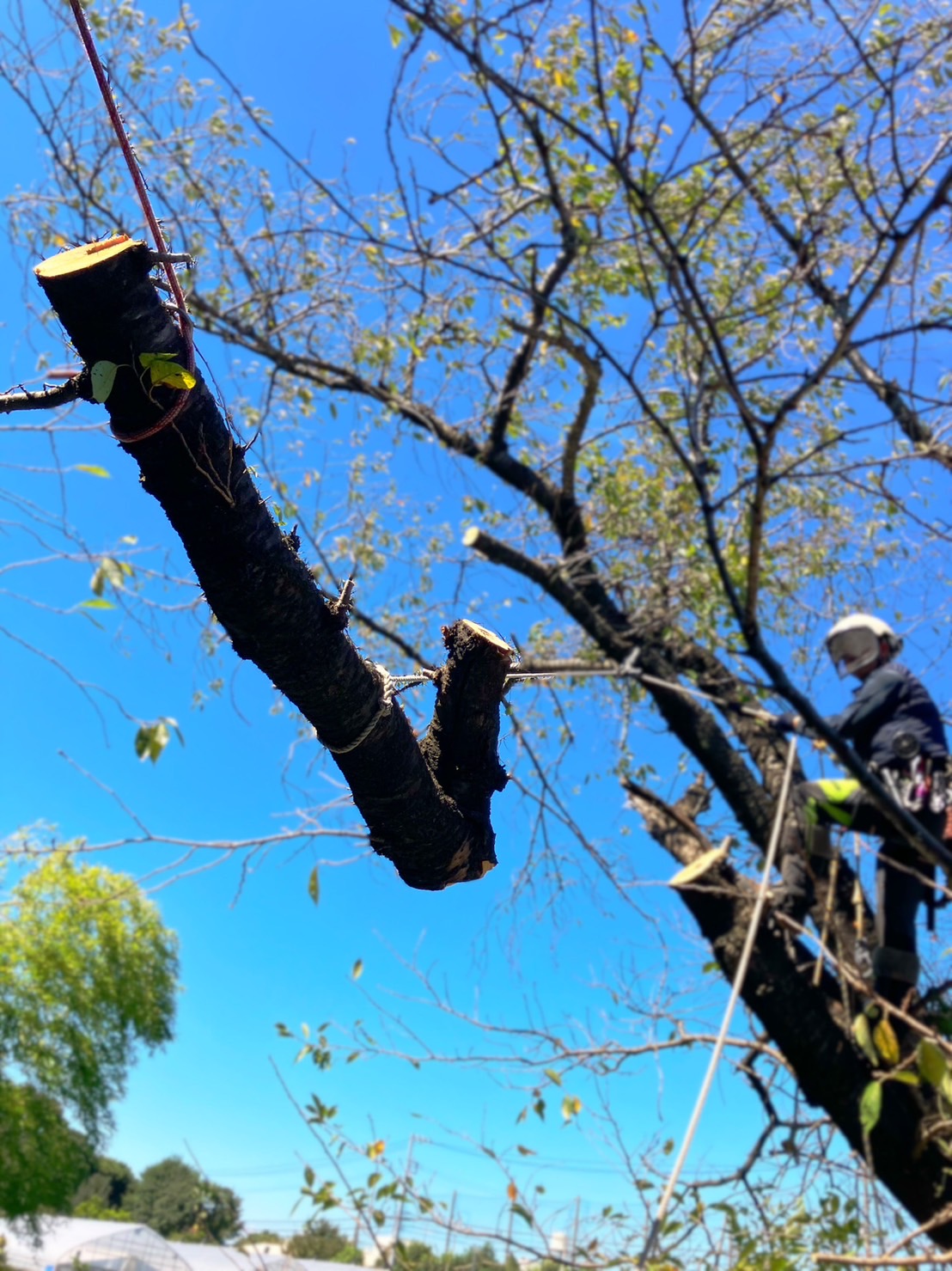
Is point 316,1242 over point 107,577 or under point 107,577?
under

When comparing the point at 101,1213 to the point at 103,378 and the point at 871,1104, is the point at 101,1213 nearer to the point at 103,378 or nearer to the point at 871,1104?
the point at 871,1104

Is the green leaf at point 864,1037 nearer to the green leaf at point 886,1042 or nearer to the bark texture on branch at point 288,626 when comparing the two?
the green leaf at point 886,1042

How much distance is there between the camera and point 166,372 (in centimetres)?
81

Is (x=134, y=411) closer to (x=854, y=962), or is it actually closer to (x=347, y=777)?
(x=347, y=777)

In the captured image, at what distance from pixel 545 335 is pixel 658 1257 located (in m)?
4.00

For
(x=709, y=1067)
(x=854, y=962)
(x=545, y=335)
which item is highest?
(x=545, y=335)

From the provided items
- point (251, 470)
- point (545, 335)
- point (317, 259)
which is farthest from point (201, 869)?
point (317, 259)

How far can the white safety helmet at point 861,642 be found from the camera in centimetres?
409

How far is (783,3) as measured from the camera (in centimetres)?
348

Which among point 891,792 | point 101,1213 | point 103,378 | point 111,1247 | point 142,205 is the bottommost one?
point 111,1247

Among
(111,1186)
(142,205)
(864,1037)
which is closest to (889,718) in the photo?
(864,1037)

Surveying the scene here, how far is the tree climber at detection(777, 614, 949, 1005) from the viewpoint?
143 inches

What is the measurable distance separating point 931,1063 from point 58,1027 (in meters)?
16.8

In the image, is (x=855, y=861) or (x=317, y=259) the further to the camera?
A: (x=317, y=259)
